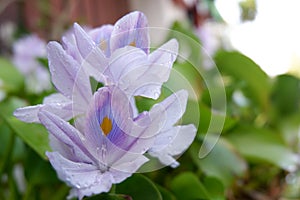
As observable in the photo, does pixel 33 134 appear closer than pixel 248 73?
Yes

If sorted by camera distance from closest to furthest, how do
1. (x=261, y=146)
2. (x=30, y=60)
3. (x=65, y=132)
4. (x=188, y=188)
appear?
(x=65, y=132) < (x=188, y=188) < (x=261, y=146) < (x=30, y=60)

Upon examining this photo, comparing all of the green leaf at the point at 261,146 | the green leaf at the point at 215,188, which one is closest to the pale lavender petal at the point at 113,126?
the green leaf at the point at 215,188

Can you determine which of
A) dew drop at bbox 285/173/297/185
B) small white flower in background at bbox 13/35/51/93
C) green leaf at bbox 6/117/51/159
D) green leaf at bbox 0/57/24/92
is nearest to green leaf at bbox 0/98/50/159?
green leaf at bbox 6/117/51/159

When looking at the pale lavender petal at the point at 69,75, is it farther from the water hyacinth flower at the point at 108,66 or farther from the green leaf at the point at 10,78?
the green leaf at the point at 10,78

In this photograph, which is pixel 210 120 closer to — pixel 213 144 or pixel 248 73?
pixel 213 144

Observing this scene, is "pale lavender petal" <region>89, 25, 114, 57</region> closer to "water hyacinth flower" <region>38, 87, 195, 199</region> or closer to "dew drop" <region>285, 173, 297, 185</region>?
"water hyacinth flower" <region>38, 87, 195, 199</region>

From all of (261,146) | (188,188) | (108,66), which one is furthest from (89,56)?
(261,146)

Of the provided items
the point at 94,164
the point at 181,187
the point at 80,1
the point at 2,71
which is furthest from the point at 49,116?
the point at 80,1
